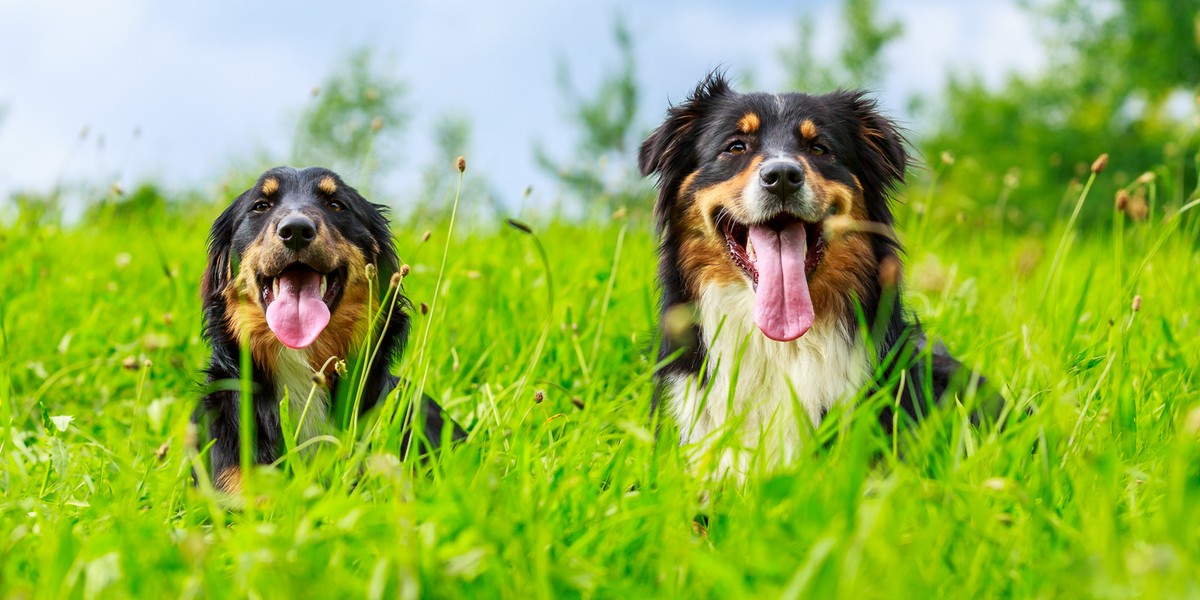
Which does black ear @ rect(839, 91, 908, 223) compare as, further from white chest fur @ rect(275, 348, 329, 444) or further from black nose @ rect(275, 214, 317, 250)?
white chest fur @ rect(275, 348, 329, 444)

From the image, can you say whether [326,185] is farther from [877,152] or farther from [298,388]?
[877,152]

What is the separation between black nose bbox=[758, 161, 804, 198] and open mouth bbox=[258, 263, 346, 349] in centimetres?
153

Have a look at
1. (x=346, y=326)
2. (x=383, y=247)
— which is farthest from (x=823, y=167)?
(x=346, y=326)

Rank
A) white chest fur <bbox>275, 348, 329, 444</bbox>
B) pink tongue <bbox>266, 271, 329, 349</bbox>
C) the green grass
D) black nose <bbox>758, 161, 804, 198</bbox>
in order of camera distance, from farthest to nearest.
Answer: white chest fur <bbox>275, 348, 329, 444</bbox>
pink tongue <bbox>266, 271, 329, 349</bbox>
black nose <bbox>758, 161, 804, 198</bbox>
the green grass

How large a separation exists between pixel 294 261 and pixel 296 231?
4.7 inches

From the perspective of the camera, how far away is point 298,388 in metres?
3.68

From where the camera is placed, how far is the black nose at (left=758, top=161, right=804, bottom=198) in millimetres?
3305

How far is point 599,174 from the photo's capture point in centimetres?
609

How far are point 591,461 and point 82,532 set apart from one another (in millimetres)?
1426

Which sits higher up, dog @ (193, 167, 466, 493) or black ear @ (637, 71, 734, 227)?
black ear @ (637, 71, 734, 227)

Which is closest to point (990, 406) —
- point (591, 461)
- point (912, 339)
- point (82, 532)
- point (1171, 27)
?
point (912, 339)

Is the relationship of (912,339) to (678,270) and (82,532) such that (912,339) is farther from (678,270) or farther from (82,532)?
(82,532)

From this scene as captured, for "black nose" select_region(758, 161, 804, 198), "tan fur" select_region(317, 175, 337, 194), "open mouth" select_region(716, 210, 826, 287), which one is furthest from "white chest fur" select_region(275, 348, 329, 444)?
"black nose" select_region(758, 161, 804, 198)

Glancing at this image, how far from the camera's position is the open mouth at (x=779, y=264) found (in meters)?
3.38
